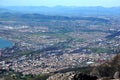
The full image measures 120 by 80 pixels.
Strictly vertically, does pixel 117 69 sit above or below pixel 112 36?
above

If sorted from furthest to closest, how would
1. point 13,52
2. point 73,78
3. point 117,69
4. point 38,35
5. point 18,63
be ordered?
1. point 38,35
2. point 13,52
3. point 18,63
4. point 117,69
5. point 73,78

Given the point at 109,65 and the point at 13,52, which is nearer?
the point at 109,65

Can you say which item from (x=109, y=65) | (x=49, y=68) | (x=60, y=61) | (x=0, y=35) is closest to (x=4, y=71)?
(x=49, y=68)

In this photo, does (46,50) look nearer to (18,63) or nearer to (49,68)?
(18,63)

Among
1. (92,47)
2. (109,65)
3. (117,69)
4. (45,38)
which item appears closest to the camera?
(117,69)

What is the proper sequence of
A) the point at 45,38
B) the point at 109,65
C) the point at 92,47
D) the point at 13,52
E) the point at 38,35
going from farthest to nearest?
the point at 38,35
the point at 45,38
the point at 92,47
the point at 13,52
the point at 109,65

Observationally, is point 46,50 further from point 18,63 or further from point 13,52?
point 18,63

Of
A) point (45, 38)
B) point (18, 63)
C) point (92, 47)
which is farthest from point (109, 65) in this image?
point (45, 38)

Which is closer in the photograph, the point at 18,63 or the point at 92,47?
the point at 18,63

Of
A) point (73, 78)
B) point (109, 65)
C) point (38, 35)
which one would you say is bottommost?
point (38, 35)
